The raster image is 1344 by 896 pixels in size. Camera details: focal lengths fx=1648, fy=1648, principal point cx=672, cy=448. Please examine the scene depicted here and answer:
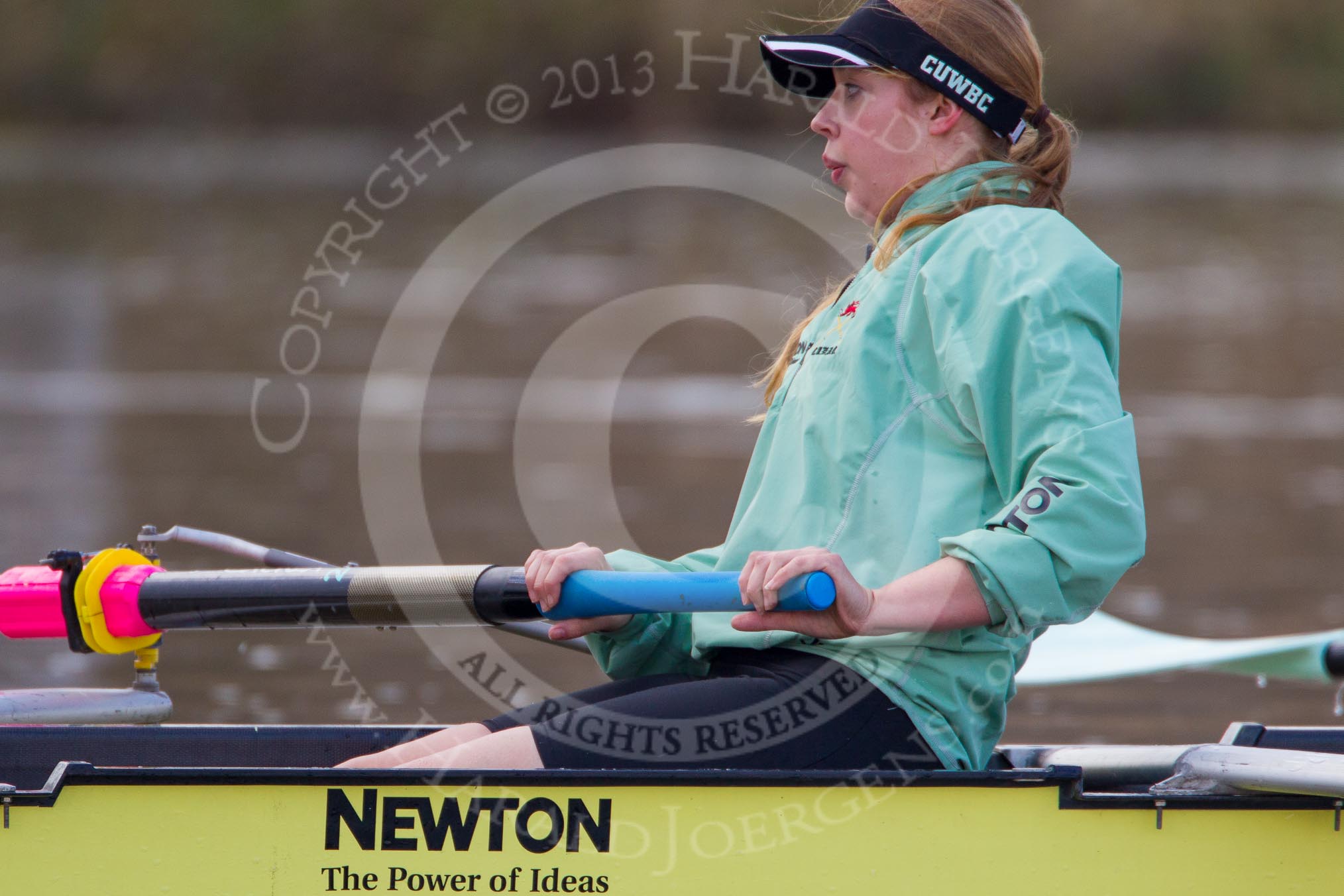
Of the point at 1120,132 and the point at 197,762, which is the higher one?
the point at 1120,132

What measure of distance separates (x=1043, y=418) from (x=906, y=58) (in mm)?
593

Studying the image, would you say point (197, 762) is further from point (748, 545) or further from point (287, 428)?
point (287, 428)

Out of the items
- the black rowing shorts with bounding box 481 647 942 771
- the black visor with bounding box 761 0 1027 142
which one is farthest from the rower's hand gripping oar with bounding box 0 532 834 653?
the black visor with bounding box 761 0 1027 142

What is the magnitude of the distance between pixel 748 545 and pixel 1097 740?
9.57 ft

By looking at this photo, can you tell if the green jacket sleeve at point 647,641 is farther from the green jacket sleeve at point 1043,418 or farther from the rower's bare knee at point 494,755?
the green jacket sleeve at point 1043,418

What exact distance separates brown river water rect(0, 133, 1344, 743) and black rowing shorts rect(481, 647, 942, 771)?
190cm

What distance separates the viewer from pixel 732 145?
27.3m

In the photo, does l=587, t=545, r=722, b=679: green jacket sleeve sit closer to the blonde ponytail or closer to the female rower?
the female rower

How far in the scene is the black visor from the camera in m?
2.27

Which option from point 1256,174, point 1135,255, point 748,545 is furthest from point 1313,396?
point 1256,174

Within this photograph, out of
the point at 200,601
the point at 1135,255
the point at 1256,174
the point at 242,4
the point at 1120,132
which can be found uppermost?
the point at 242,4

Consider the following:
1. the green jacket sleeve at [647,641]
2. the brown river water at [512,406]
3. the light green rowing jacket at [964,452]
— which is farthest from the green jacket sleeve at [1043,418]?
the brown river water at [512,406]

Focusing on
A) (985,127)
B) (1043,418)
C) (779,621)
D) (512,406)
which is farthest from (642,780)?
(512,406)

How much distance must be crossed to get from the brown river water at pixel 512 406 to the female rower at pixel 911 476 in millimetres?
1567
